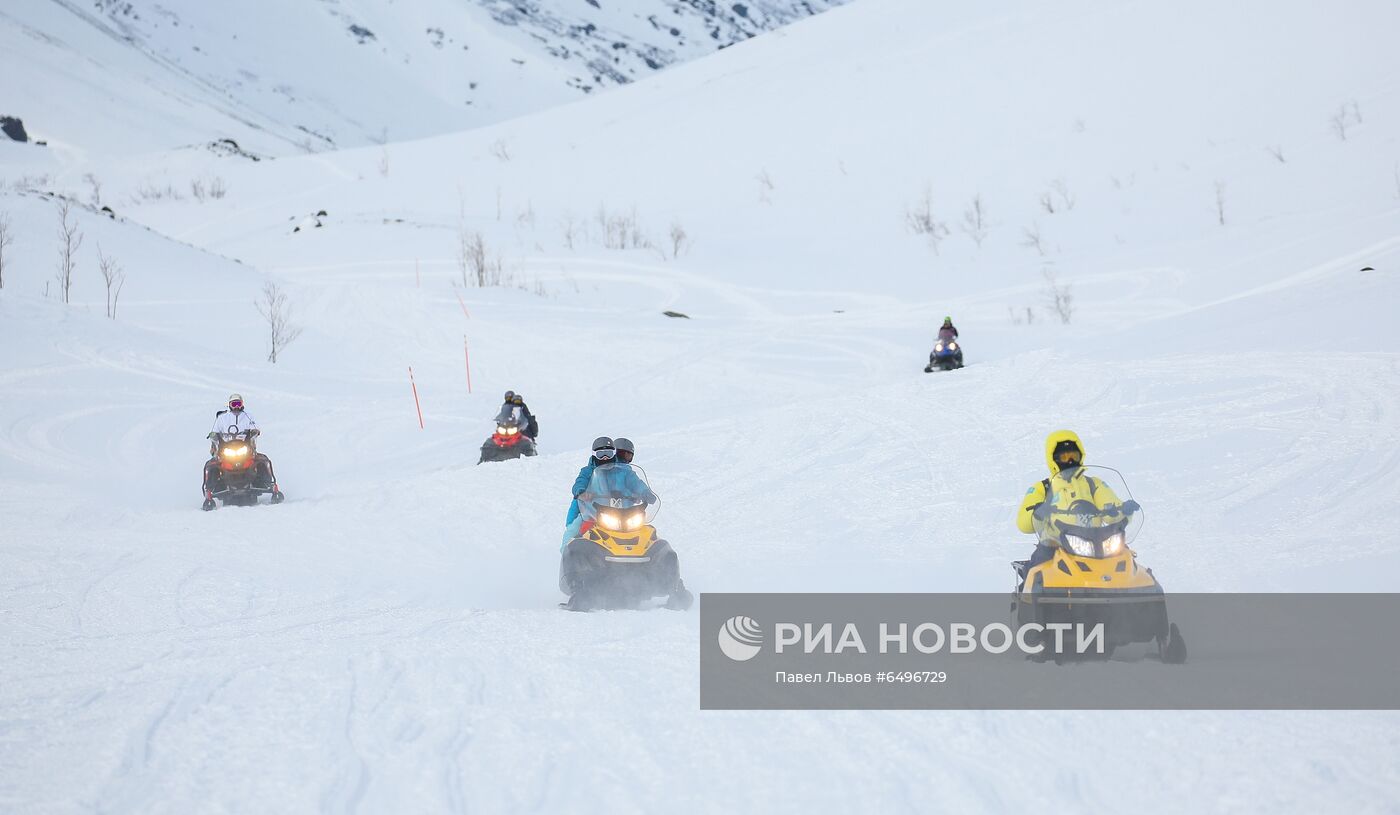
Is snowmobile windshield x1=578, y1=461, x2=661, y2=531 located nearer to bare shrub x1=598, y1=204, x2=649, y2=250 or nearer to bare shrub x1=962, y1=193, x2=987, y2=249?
bare shrub x1=962, y1=193, x2=987, y2=249

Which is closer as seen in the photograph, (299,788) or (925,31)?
(299,788)

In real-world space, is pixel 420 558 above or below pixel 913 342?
below

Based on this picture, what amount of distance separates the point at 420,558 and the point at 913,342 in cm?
1466

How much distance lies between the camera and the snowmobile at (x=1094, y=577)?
17.3 ft

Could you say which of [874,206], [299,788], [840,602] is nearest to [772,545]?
[840,602]

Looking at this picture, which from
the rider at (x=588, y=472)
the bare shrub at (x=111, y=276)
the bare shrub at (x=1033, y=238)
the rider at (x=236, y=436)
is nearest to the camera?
the rider at (x=588, y=472)

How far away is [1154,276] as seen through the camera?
23.5 meters

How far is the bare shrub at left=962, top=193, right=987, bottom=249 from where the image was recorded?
29.6m

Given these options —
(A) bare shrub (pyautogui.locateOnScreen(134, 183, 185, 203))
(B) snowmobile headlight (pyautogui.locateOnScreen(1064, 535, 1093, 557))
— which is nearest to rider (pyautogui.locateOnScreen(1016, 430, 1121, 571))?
(B) snowmobile headlight (pyautogui.locateOnScreen(1064, 535, 1093, 557))

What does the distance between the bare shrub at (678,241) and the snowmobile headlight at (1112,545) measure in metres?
26.0

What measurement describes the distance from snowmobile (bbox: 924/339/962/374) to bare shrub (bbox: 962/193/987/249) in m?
11.1

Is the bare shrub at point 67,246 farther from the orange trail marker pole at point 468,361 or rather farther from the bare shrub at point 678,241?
the bare shrub at point 678,241

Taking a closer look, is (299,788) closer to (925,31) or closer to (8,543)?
(8,543)

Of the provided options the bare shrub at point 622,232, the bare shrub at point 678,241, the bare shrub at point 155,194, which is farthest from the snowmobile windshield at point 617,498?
the bare shrub at point 155,194
